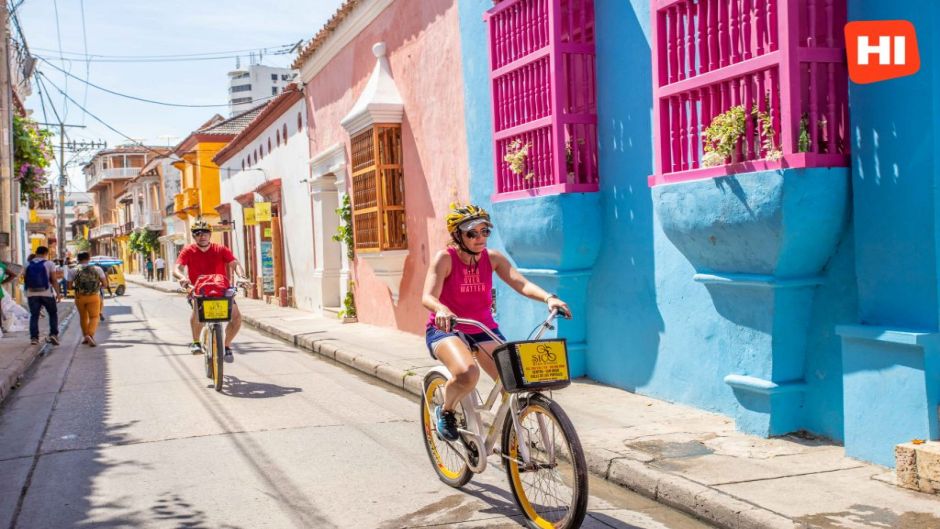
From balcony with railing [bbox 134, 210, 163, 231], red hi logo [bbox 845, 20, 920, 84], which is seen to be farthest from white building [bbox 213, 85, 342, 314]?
balcony with railing [bbox 134, 210, 163, 231]

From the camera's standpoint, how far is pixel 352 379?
36.4 ft

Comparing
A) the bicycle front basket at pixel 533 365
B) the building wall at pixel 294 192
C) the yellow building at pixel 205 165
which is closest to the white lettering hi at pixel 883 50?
the bicycle front basket at pixel 533 365

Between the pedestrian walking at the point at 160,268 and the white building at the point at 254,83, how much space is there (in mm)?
40438

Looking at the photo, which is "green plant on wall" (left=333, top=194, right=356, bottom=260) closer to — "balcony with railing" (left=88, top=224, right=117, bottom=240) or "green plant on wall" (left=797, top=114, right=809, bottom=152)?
"green plant on wall" (left=797, top=114, right=809, bottom=152)

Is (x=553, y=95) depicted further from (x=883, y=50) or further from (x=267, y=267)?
(x=267, y=267)

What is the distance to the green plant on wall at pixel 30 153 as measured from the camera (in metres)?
21.2

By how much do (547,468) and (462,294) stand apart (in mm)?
1332

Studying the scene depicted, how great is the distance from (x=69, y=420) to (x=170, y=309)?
63.8ft

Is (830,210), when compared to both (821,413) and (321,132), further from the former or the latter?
(321,132)

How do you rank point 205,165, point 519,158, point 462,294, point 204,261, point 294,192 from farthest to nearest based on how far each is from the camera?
point 205,165 → point 294,192 → point 204,261 → point 519,158 → point 462,294

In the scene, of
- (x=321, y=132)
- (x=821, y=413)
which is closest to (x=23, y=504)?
(x=821, y=413)

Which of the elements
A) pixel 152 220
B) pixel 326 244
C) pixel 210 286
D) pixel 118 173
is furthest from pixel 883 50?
pixel 118 173

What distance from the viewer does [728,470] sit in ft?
18.2

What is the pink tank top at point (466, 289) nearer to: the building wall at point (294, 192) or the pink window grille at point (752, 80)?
the pink window grille at point (752, 80)
